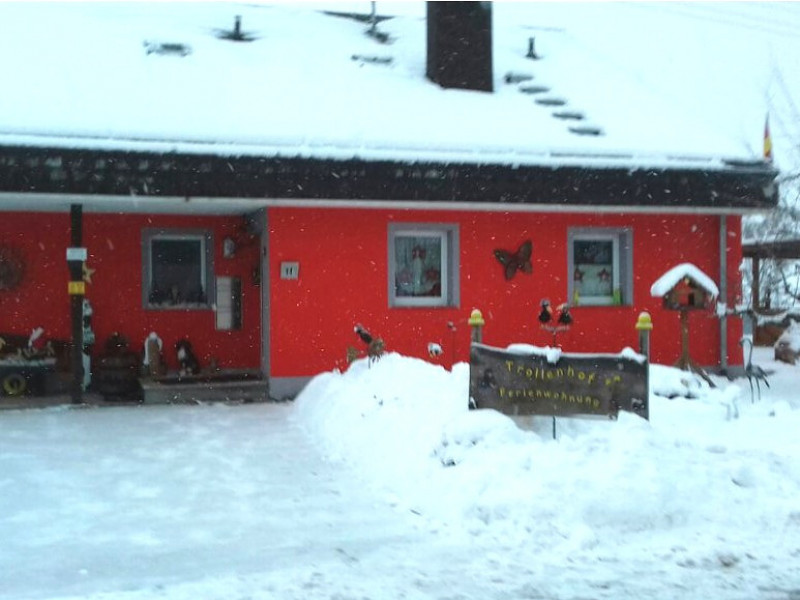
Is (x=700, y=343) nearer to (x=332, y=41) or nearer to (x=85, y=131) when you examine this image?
(x=332, y=41)

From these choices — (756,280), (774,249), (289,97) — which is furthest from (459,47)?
(756,280)

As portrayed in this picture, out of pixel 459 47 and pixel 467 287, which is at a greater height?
pixel 459 47

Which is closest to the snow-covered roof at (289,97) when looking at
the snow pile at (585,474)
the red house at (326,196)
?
the red house at (326,196)

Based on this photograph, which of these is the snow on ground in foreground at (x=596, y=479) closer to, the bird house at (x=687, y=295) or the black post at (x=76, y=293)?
the bird house at (x=687, y=295)

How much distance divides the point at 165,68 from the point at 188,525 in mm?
8588

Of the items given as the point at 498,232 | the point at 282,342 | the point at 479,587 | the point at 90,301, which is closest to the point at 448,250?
the point at 498,232

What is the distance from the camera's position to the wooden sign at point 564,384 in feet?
22.8

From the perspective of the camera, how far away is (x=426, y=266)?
12664 millimetres

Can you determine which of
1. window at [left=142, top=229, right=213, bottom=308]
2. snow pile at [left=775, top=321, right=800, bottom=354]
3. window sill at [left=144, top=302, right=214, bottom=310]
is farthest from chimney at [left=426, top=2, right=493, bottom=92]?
snow pile at [left=775, top=321, right=800, bottom=354]

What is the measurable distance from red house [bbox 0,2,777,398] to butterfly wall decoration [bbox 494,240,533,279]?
33mm

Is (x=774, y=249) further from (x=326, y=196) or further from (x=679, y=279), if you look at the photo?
(x=326, y=196)

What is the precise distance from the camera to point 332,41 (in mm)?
15242

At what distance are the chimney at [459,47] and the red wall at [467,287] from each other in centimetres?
294

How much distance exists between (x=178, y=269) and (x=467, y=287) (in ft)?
14.6
